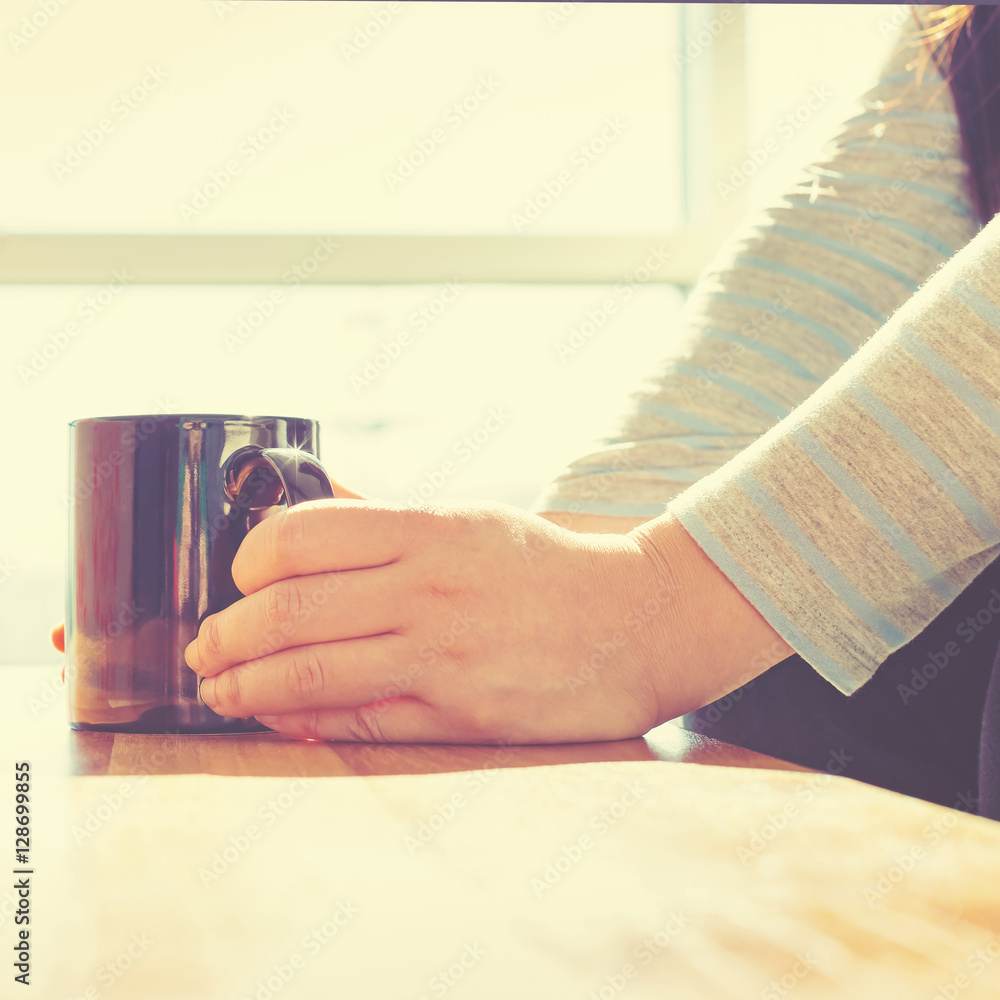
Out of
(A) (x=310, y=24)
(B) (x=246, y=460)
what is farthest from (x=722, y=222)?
(B) (x=246, y=460)

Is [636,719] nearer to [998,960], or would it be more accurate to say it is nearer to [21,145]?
[998,960]

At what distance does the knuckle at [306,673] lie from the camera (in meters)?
0.46

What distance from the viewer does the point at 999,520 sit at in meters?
0.41

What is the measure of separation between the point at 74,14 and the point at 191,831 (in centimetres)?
223

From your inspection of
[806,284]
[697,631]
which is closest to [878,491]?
[697,631]

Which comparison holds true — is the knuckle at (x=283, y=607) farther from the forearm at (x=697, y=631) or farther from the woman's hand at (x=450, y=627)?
the forearm at (x=697, y=631)

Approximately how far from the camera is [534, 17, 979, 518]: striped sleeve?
2.63ft

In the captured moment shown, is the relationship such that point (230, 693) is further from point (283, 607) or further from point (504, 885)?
point (504, 885)

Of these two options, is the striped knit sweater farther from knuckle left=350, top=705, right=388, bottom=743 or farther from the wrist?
knuckle left=350, top=705, right=388, bottom=743

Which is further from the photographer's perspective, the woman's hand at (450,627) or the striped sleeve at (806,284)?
the striped sleeve at (806,284)

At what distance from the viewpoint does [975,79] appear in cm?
82

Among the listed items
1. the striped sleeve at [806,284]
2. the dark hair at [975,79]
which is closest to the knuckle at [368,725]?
the striped sleeve at [806,284]

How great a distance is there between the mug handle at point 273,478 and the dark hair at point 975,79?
62 centimetres

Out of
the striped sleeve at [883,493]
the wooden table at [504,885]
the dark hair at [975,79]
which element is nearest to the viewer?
the wooden table at [504,885]
